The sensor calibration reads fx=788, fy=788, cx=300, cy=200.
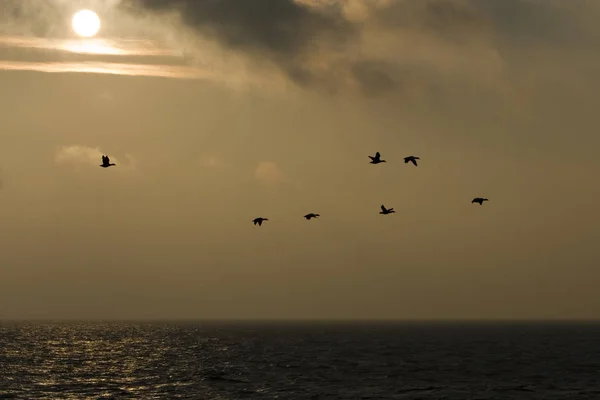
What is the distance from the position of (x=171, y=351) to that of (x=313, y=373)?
210 ft

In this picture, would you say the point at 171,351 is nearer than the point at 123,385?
No

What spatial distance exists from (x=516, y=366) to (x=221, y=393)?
56.9 meters

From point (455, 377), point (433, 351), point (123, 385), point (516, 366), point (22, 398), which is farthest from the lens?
point (433, 351)

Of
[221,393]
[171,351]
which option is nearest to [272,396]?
[221,393]

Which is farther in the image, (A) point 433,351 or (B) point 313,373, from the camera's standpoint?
(A) point 433,351

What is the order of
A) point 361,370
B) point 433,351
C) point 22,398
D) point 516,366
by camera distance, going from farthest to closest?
point 433,351 < point 516,366 < point 361,370 < point 22,398

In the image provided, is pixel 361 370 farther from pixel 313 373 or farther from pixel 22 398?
pixel 22 398

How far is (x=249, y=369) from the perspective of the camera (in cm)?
11538

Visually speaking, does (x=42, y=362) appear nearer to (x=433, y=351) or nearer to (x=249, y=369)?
(x=249, y=369)

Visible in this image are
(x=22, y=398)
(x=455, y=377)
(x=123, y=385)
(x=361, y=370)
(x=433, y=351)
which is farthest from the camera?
(x=433, y=351)

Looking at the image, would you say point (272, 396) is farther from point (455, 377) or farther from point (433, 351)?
point (433, 351)

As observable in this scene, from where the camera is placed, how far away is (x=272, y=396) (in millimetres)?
83438

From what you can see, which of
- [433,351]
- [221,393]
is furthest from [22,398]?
[433,351]

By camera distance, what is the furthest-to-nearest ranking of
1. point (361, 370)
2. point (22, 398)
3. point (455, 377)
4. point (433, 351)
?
point (433, 351), point (361, 370), point (455, 377), point (22, 398)
